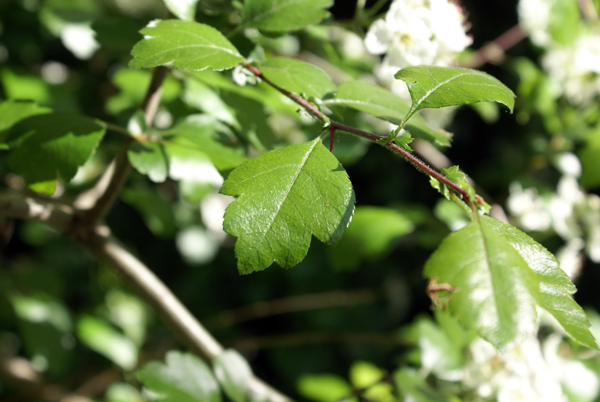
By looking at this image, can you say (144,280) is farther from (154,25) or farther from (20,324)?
(20,324)

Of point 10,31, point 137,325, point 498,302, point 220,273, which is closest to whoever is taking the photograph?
point 498,302

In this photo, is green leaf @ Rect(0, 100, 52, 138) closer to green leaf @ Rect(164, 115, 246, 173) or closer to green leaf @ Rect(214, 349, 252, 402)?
green leaf @ Rect(164, 115, 246, 173)

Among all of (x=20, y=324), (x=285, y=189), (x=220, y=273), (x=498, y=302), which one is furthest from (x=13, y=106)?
(x=220, y=273)

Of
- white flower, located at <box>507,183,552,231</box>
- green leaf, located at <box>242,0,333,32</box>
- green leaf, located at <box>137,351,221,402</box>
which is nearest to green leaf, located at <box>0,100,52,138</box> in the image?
green leaf, located at <box>242,0,333,32</box>

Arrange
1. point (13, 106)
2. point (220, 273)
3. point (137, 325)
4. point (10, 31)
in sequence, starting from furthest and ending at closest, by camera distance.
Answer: point (220, 273), point (137, 325), point (10, 31), point (13, 106)

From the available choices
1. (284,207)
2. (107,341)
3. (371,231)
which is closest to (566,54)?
(371,231)
